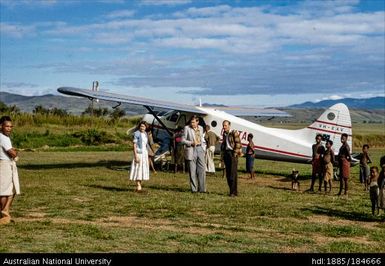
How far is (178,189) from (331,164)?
4506 millimetres

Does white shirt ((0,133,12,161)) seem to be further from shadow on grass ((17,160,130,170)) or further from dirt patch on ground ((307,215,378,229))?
shadow on grass ((17,160,130,170))

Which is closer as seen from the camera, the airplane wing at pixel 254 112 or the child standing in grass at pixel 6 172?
the child standing in grass at pixel 6 172

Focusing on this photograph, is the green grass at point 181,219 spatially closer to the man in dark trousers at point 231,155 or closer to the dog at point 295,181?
the dog at point 295,181

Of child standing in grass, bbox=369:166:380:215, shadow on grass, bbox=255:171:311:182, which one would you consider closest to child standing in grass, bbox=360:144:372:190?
shadow on grass, bbox=255:171:311:182

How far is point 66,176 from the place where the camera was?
61.0 ft

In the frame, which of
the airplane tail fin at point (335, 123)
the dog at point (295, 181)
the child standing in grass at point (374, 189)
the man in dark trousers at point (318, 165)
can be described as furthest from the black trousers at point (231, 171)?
the airplane tail fin at point (335, 123)

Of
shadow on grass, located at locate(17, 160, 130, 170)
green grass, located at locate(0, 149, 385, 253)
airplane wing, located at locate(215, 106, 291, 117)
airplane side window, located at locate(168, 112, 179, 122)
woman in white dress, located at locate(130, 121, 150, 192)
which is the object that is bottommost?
green grass, located at locate(0, 149, 385, 253)

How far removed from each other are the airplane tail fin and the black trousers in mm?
5659

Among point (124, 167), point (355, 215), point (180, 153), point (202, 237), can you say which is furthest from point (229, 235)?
point (124, 167)

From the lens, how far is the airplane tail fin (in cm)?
1866

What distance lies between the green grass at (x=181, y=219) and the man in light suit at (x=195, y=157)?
497 millimetres

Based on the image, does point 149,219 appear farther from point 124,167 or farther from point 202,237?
point 124,167

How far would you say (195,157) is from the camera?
48.1 ft

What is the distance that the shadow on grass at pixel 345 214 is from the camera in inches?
440
